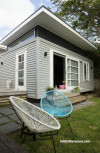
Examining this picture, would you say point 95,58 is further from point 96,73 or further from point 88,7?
point 88,7

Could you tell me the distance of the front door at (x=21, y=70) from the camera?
184 inches

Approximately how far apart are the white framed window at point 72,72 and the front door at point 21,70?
240 cm

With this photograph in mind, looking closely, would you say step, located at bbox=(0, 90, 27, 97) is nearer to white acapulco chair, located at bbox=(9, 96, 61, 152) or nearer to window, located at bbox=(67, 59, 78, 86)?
white acapulco chair, located at bbox=(9, 96, 61, 152)

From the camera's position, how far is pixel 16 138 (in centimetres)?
166

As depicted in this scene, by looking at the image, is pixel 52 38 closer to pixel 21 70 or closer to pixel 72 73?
pixel 21 70

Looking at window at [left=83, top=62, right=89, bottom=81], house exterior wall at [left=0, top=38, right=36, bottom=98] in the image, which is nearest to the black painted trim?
house exterior wall at [left=0, top=38, right=36, bottom=98]

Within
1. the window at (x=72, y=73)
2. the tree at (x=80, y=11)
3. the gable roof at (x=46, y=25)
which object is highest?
the tree at (x=80, y=11)

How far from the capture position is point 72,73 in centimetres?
595

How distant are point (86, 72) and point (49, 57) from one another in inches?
171

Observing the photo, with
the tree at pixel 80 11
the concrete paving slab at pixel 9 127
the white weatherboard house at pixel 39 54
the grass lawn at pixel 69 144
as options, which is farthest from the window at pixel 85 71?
the concrete paving slab at pixel 9 127

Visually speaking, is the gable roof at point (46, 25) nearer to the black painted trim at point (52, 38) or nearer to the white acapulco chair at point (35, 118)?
the black painted trim at point (52, 38)

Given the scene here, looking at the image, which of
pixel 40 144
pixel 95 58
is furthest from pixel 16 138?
pixel 95 58

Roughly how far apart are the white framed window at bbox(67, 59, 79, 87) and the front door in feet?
7.87

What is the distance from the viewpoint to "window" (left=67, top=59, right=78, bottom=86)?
5703mm
